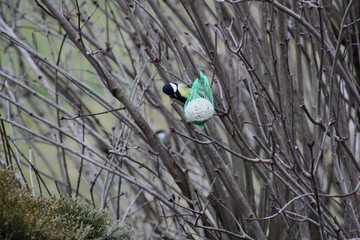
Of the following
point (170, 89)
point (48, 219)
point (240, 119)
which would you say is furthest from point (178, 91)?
point (240, 119)

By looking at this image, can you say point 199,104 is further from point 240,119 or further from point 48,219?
point 240,119

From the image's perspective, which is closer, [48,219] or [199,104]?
[48,219]

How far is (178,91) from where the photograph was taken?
109 inches

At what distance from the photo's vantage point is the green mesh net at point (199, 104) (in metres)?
2.66

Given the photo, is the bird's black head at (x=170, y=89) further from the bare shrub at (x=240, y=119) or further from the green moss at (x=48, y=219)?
the green moss at (x=48, y=219)

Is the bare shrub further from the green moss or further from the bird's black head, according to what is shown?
the green moss

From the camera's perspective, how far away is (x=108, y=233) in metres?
2.83

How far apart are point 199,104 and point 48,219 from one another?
869 millimetres

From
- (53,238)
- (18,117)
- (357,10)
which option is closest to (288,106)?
(357,10)

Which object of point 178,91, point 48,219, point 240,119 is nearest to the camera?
point 48,219

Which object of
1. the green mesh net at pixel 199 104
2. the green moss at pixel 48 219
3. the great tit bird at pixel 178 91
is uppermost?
the great tit bird at pixel 178 91

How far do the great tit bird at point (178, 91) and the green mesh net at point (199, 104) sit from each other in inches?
1.5

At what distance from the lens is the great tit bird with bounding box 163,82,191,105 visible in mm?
2725

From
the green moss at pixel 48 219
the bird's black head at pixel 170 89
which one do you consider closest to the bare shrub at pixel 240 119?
the bird's black head at pixel 170 89
